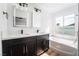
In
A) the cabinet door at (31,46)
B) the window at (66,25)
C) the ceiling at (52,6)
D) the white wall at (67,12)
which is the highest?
the ceiling at (52,6)

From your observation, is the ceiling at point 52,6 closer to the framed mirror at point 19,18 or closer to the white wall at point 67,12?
the white wall at point 67,12

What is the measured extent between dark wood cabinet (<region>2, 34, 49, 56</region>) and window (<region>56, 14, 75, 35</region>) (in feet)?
0.89

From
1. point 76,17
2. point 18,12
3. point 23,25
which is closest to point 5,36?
point 23,25

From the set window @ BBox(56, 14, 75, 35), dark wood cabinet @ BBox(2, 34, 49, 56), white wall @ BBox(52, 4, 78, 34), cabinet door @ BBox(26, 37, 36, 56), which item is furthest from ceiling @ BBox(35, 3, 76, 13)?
cabinet door @ BBox(26, 37, 36, 56)

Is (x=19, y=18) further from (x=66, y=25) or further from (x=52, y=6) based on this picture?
(x=66, y=25)

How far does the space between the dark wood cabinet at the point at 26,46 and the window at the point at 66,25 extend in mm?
270

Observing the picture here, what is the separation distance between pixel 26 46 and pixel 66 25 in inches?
31.7

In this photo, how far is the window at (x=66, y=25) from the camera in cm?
163

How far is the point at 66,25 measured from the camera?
1676 mm

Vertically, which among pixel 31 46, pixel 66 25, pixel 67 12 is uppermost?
pixel 67 12

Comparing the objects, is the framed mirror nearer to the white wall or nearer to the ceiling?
the ceiling

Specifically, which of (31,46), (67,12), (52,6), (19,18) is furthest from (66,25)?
(19,18)

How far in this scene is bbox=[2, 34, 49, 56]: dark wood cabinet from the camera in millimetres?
1532

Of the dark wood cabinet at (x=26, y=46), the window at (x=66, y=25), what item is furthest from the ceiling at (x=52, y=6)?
the dark wood cabinet at (x=26, y=46)
